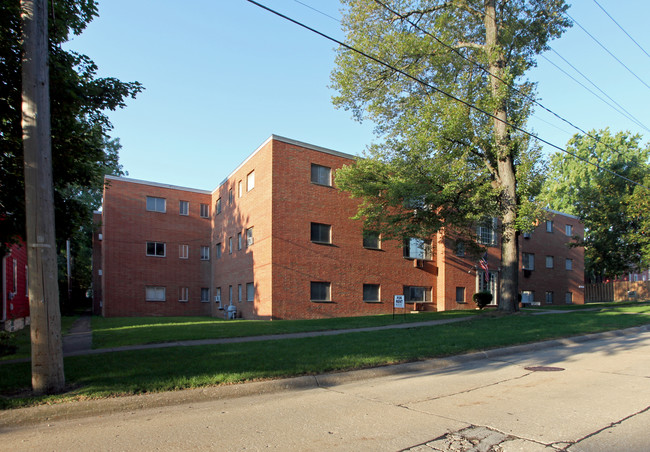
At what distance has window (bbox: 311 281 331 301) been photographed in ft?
76.8

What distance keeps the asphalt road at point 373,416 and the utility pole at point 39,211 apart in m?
0.89

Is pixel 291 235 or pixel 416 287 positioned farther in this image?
pixel 416 287

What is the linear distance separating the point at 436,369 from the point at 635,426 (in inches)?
159

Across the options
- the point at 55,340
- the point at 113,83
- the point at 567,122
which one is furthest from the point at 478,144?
the point at 55,340

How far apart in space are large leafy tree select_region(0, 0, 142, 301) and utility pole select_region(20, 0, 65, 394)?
8.41 feet

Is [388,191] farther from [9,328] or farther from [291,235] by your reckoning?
[9,328]

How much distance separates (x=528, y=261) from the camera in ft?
122

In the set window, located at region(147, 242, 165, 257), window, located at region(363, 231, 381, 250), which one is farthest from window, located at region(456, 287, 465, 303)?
window, located at region(147, 242, 165, 257)

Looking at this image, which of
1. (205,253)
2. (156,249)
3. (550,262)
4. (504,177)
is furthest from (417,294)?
(156,249)

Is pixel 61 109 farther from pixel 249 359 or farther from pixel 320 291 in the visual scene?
pixel 320 291

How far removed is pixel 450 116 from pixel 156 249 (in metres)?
22.7

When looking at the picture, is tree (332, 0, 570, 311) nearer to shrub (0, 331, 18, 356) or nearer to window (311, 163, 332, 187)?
window (311, 163, 332, 187)

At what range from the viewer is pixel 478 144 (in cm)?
1898

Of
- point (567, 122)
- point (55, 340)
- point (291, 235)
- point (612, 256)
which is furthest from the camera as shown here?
point (612, 256)
